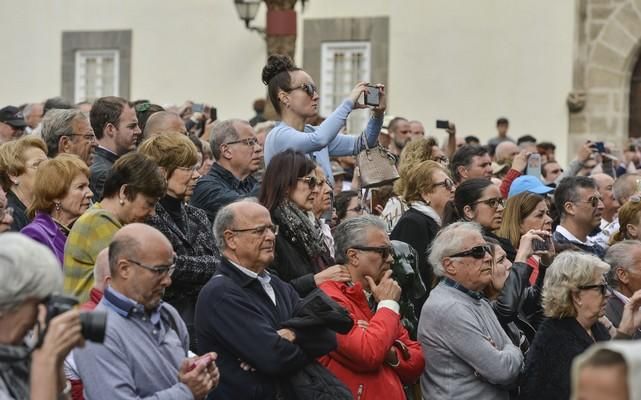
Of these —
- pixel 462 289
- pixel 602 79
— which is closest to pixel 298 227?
pixel 462 289

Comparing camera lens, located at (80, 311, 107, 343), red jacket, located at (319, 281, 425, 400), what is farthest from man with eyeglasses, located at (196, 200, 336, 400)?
camera lens, located at (80, 311, 107, 343)

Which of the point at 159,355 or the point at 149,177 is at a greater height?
the point at 149,177

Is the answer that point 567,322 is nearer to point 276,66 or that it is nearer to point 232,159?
point 232,159

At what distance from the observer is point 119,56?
2538 centimetres

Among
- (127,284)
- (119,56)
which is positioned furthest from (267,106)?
(127,284)

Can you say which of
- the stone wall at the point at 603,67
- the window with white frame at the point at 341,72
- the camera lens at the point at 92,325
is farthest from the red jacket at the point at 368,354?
the window with white frame at the point at 341,72

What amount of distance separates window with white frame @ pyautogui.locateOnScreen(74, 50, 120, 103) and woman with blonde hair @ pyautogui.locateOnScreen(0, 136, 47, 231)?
1627 centimetres

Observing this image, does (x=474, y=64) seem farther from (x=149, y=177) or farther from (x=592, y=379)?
(x=592, y=379)

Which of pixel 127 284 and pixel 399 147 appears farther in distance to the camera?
pixel 399 147

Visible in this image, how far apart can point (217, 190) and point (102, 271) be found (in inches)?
113

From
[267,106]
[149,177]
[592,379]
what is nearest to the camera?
[592,379]

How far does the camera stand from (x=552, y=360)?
866 centimetres

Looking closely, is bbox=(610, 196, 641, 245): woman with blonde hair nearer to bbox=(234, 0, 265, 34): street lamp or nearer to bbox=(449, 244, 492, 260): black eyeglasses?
bbox=(449, 244, 492, 260): black eyeglasses

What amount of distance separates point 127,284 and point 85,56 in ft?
64.1
